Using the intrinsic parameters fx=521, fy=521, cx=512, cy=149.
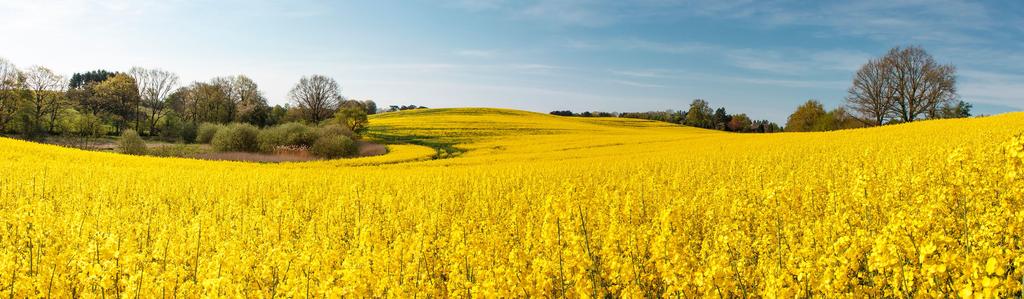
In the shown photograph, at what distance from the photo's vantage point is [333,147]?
38.1 m

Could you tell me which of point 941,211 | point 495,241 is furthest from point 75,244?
point 941,211

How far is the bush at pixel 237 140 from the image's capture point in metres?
41.6

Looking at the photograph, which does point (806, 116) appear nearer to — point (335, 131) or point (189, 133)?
point (335, 131)

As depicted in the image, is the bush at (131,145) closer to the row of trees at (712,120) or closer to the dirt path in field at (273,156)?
the dirt path in field at (273,156)

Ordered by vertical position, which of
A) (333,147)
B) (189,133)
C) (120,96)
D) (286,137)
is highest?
(120,96)

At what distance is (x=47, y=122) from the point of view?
165ft

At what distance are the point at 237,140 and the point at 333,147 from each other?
9.71 meters

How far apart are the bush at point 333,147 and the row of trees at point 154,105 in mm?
11186

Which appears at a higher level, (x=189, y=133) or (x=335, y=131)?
(x=335, y=131)

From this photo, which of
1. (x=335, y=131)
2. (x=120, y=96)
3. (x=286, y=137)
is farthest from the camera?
(x=120, y=96)

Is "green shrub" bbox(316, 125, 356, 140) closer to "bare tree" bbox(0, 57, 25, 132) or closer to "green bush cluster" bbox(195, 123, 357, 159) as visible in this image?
"green bush cluster" bbox(195, 123, 357, 159)

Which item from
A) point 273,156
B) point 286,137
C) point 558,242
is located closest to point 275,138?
point 286,137

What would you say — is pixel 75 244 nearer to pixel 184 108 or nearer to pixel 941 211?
pixel 941 211

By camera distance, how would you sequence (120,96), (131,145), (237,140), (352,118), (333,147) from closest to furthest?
(333,147) → (131,145) → (237,140) → (352,118) → (120,96)
